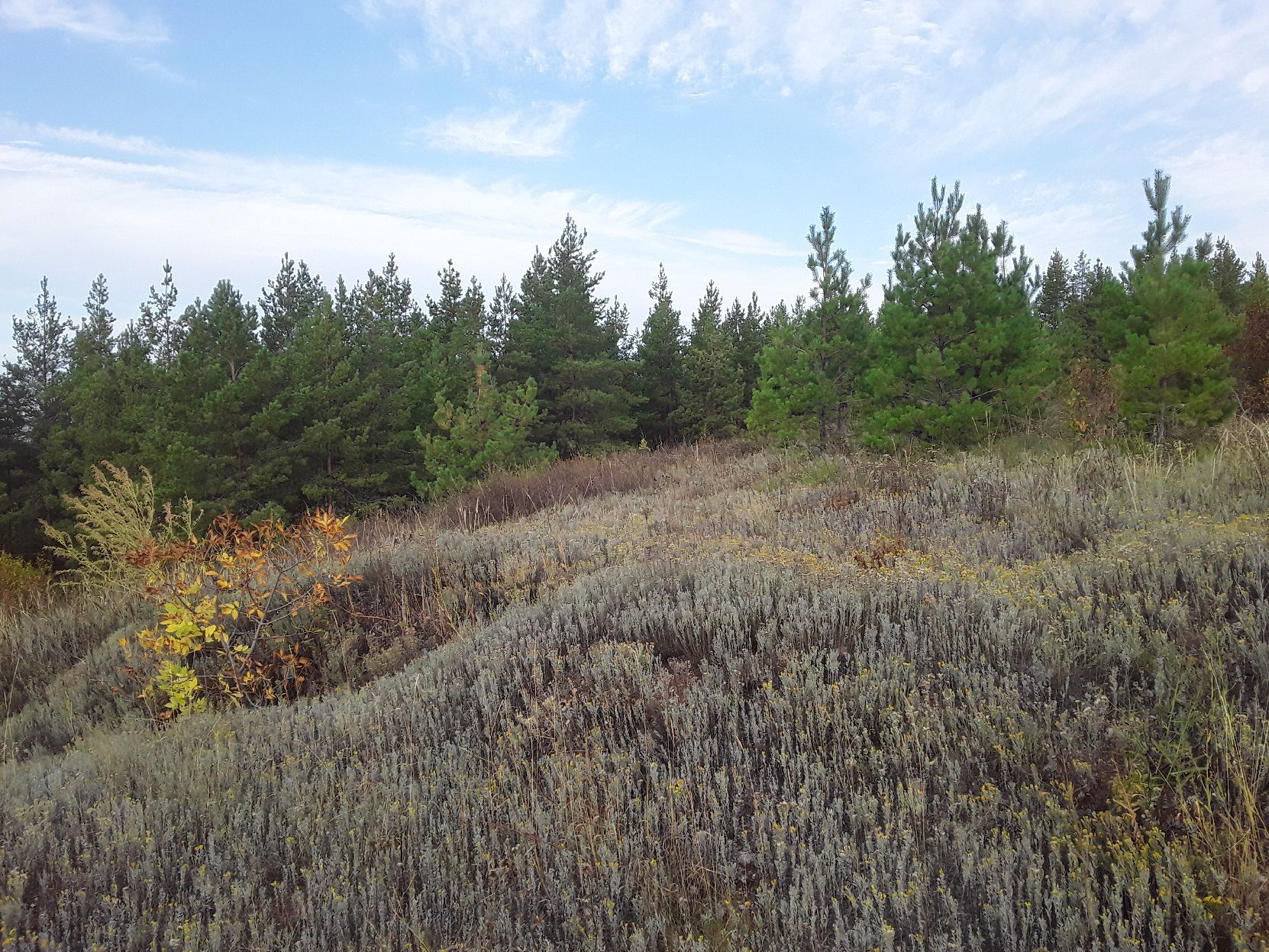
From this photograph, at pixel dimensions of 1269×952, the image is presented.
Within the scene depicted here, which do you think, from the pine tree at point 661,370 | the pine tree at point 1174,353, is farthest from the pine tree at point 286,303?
the pine tree at point 1174,353

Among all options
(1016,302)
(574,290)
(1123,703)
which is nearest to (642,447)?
(574,290)

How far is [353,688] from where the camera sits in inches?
199

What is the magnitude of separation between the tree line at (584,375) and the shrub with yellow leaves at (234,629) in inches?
377

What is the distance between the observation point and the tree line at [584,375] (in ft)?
38.7

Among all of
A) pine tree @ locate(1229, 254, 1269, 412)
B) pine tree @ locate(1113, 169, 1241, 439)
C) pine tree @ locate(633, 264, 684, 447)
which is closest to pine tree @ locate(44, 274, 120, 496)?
pine tree @ locate(633, 264, 684, 447)

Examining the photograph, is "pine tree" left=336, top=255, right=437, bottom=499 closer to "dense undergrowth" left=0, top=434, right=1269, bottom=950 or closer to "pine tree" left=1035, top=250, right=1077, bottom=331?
"dense undergrowth" left=0, top=434, right=1269, bottom=950

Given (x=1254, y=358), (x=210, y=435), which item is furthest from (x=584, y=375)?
(x=1254, y=358)

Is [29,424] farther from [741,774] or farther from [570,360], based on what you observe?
[741,774]

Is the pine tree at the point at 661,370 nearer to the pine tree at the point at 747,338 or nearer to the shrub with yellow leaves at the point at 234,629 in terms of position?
the pine tree at the point at 747,338

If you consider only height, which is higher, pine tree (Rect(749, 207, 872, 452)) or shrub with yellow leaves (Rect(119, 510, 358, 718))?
pine tree (Rect(749, 207, 872, 452))

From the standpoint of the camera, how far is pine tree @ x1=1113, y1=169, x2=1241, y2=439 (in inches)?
431

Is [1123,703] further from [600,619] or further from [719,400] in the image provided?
[719,400]

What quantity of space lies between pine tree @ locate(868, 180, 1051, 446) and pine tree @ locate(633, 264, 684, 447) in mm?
19240

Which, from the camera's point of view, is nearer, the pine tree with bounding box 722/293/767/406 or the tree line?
the tree line
